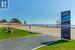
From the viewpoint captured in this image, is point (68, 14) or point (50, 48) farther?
point (68, 14)

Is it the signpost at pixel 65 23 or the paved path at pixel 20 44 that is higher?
the signpost at pixel 65 23

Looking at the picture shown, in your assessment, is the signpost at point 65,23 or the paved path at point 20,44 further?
the signpost at point 65,23

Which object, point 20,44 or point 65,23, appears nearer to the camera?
point 20,44

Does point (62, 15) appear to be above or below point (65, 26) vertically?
above

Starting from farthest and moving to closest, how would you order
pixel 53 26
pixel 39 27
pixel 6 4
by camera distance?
pixel 39 27 < pixel 53 26 < pixel 6 4

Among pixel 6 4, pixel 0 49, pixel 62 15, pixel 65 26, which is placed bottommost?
pixel 0 49

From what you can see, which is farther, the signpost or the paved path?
the signpost

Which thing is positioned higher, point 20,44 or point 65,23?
point 65,23

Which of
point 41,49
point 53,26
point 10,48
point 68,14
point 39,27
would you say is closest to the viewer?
point 41,49

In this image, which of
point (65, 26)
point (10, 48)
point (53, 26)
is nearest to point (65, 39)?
point (65, 26)

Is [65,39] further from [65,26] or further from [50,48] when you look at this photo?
[50,48]

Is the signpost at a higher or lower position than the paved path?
higher

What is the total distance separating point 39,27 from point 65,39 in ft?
62.1

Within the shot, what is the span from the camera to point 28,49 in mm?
14539
